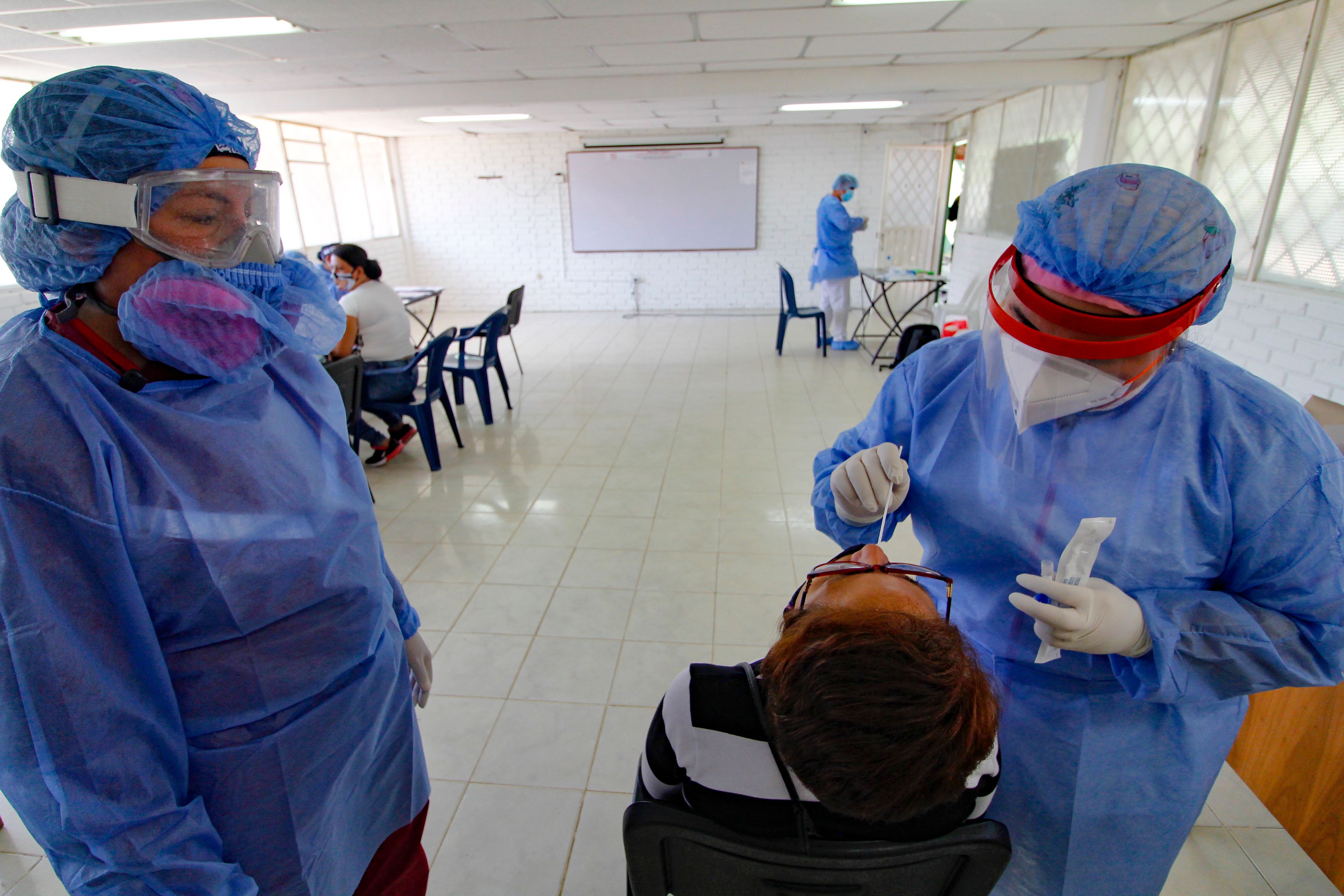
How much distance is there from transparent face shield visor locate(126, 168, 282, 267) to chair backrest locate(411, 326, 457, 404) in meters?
2.97

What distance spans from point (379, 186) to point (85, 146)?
31.1 ft

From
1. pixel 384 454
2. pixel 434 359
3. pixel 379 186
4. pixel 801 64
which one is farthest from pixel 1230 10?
pixel 379 186

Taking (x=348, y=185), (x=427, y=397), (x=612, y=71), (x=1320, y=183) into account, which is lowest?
(x=427, y=397)

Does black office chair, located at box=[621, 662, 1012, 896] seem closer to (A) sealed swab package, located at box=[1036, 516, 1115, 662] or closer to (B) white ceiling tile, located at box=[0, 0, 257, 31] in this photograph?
(A) sealed swab package, located at box=[1036, 516, 1115, 662]

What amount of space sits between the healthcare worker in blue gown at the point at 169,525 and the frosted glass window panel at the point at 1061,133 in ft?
18.4

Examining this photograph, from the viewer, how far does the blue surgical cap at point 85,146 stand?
2.33 feet

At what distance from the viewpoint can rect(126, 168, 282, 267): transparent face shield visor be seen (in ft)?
2.47

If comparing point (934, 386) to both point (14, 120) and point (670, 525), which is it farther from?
point (670, 525)

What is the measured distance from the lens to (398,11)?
3.00 meters

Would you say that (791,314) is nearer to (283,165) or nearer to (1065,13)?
(1065,13)

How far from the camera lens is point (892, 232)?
861cm

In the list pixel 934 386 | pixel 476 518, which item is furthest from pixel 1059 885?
pixel 476 518

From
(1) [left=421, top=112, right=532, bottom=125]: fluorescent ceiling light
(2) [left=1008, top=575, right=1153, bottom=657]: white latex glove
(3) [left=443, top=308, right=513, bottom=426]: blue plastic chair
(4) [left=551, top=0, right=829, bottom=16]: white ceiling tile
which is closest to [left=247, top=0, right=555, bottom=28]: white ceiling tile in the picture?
(4) [left=551, top=0, right=829, bottom=16]: white ceiling tile

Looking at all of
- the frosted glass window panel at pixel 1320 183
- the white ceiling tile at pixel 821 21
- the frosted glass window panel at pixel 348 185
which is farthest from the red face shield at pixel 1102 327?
the frosted glass window panel at pixel 348 185
